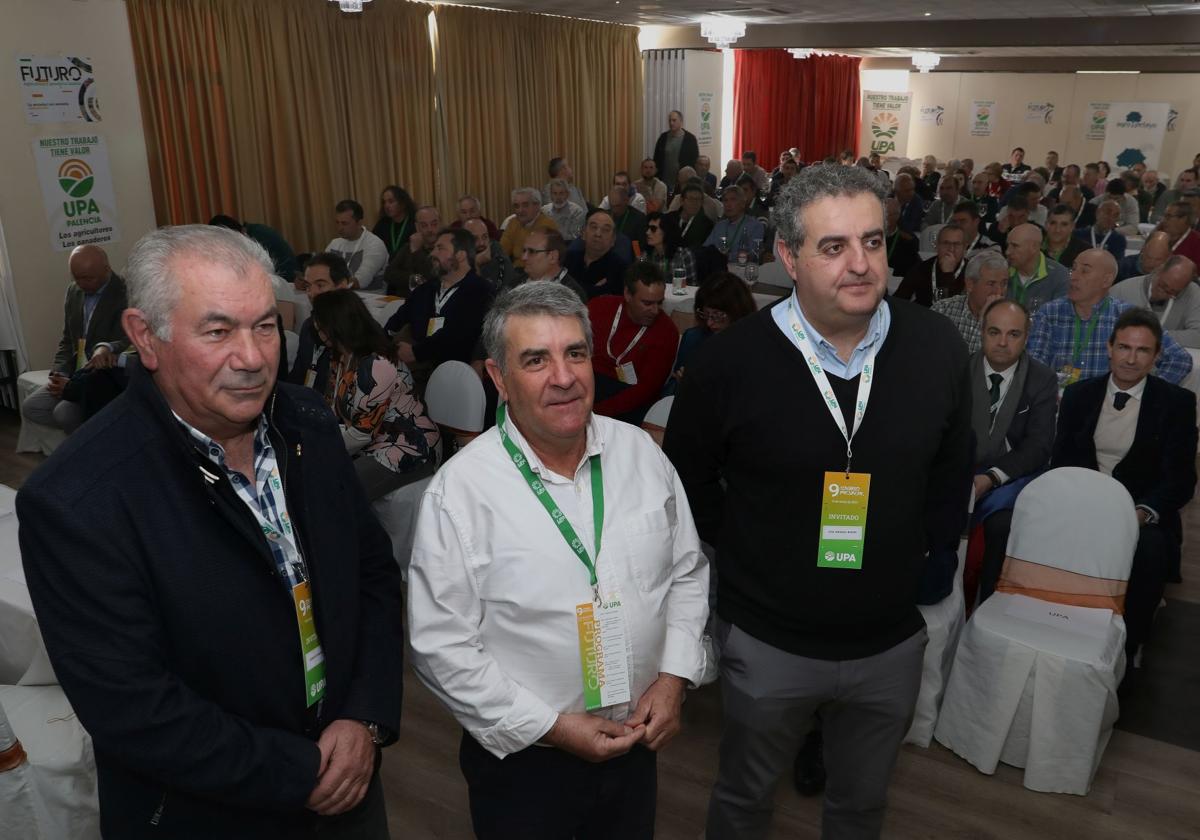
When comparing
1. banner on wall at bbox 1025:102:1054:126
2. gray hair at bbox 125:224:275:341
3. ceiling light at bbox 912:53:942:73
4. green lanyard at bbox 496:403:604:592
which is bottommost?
green lanyard at bbox 496:403:604:592

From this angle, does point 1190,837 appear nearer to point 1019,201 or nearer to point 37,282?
point 1019,201

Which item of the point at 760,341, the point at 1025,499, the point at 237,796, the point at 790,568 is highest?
the point at 760,341

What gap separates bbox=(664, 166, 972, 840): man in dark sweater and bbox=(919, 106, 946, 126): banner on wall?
2070 centimetres

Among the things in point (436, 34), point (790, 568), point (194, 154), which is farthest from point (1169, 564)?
point (436, 34)

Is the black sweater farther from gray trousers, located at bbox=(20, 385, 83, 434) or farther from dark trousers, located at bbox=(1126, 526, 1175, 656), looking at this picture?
gray trousers, located at bbox=(20, 385, 83, 434)

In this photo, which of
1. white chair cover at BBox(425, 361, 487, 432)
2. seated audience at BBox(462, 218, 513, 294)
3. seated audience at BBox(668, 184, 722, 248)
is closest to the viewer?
white chair cover at BBox(425, 361, 487, 432)

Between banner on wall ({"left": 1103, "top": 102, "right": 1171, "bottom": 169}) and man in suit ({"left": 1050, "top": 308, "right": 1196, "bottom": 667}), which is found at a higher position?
banner on wall ({"left": 1103, "top": 102, "right": 1171, "bottom": 169})

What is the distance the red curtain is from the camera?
54.4 feet

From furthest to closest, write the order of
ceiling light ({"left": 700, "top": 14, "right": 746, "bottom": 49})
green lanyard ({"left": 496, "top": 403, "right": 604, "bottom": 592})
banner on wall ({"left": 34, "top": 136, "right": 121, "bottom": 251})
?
ceiling light ({"left": 700, "top": 14, "right": 746, "bottom": 49}) < banner on wall ({"left": 34, "top": 136, "right": 121, "bottom": 251}) < green lanyard ({"left": 496, "top": 403, "right": 604, "bottom": 592})

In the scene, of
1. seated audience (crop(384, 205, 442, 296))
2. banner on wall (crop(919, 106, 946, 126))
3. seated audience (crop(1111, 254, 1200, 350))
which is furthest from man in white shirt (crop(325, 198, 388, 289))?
banner on wall (crop(919, 106, 946, 126))

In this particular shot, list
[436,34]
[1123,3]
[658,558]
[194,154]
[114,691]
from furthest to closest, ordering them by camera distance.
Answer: [436,34]
[1123,3]
[194,154]
[658,558]
[114,691]

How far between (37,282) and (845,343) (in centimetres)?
653

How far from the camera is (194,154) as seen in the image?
7516 millimetres

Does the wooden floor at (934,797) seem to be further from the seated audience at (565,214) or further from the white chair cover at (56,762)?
the seated audience at (565,214)
